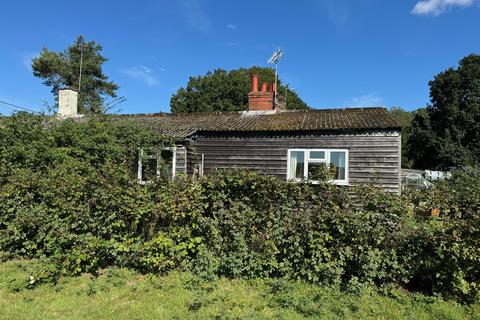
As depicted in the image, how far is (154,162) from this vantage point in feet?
44.1

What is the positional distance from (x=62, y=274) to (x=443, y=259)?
5172mm

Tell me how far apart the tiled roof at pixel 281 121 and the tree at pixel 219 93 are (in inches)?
951

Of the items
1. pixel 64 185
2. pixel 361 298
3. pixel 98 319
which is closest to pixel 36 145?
pixel 64 185

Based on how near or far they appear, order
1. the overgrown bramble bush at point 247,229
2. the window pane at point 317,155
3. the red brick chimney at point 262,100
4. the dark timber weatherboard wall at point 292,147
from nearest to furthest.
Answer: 1. the overgrown bramble bush at point 247,229
2. the dark timber weatherboard wall at point 292,147
3. the window pane at point 317,155
4. the red brick chimney at point 262,100

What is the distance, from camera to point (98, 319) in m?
3.88

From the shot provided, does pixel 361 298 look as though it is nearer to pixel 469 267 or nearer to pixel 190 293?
pixel 469 267

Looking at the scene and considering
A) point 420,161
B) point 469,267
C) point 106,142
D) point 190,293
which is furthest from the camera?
point 420,161

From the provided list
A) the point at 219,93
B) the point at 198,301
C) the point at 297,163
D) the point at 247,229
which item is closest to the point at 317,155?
the point at 297,163

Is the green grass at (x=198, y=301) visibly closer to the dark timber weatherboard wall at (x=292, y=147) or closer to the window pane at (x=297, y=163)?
the dark timber weatherboard wall at (x=292, y=147)

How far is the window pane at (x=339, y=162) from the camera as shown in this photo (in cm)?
1338

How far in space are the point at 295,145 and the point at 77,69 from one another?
37001mm

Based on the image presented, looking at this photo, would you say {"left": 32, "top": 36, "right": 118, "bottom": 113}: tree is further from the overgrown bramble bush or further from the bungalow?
the overgrown bramble bush

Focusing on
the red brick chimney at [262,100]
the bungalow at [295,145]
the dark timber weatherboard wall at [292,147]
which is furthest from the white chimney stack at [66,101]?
the red brick chimney at [262,100]

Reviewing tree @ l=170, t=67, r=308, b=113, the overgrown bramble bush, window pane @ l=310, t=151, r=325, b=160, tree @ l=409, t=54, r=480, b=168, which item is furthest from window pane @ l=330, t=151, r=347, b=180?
tree @ l=170, t=67, r=308, b=113
